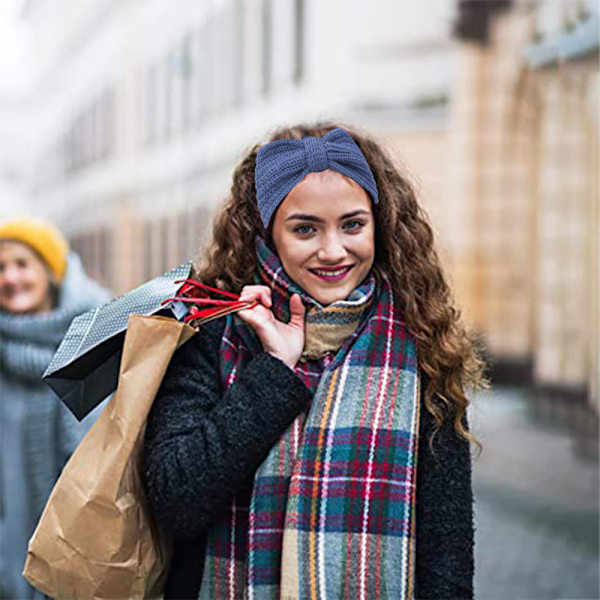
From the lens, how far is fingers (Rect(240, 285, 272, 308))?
7.38 feet

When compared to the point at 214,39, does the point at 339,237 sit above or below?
below

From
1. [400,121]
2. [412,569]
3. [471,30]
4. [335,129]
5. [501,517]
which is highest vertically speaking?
[471,30]

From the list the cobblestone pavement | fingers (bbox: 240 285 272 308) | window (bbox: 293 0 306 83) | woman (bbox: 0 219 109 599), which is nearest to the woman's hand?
fingers (bbox: 240 285 272 308)

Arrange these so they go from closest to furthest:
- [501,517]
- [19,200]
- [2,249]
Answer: [2,249]
[501,517]
[19,200]

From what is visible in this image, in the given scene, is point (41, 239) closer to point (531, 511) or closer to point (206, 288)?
point (206, 288)

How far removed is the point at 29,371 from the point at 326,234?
1976 mm

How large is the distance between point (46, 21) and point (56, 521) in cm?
1622

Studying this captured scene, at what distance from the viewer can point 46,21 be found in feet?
57.4

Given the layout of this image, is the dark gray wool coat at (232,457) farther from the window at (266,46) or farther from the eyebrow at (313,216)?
the window at (266,46)

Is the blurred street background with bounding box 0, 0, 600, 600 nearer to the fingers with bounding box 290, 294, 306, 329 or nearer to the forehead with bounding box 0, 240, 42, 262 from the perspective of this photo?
the forehead with bounding box 0, 240, 42, 262

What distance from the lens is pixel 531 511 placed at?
745cm

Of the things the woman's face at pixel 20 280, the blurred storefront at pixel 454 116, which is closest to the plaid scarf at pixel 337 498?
the woman's face at pixel 20 280

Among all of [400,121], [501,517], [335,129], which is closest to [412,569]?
[335,129]

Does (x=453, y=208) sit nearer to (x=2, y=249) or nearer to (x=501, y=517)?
(x=501, y=517)
